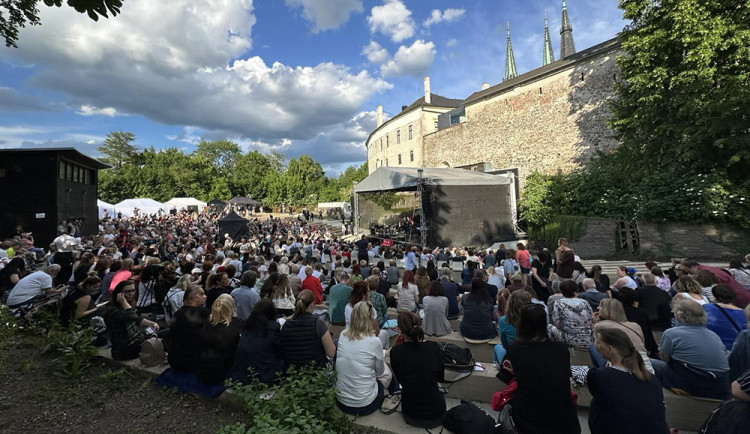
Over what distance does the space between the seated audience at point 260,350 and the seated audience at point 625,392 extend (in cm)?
286

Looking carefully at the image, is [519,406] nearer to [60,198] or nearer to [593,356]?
[593,356]

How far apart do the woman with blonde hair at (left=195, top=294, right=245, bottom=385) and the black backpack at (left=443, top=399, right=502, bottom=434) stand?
2.31 meters

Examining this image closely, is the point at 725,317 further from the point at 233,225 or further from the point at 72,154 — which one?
the point at 72,154

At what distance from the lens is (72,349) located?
159 inches

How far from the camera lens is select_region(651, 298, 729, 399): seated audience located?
118 inches

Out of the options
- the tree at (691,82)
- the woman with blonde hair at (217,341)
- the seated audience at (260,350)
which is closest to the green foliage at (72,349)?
the woman with blonde hair at (217,341)

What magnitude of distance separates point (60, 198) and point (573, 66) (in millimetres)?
30748

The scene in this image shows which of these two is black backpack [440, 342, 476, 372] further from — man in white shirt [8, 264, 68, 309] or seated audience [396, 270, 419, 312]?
man in white shirt [8, 264, 68, 309]

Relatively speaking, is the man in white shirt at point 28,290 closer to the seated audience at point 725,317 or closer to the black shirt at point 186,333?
the black shirt at point 186,333

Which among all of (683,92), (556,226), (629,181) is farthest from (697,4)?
(556,226)

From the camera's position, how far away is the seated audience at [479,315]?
4555 mm

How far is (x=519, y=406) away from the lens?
8.48ft

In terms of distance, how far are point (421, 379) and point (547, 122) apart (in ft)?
83.4

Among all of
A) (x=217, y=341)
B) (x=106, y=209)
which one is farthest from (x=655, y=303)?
(x=106, y=209)
